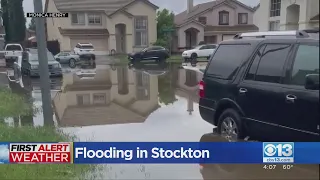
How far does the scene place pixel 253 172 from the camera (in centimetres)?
406

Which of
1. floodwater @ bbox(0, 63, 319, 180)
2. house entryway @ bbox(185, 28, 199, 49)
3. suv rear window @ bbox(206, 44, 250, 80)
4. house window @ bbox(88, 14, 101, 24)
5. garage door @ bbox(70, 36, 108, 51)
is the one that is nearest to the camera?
floodwater @ bbox(0, 63, 319, 180)

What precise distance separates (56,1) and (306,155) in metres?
3.59

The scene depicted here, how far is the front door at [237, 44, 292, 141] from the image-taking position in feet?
12.8

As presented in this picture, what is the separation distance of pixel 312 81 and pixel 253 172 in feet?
4.55

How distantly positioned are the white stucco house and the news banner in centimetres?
123

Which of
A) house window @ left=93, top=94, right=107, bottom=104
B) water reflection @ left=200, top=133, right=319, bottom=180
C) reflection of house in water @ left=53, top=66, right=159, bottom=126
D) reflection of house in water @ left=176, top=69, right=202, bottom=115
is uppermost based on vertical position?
reflection of house in water @ left=176, top=69, right=202, bottom=115

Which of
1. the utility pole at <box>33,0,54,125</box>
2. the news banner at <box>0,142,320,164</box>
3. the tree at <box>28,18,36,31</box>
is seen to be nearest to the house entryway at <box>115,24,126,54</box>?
the utility pole at <box>33,0,54,125</box>

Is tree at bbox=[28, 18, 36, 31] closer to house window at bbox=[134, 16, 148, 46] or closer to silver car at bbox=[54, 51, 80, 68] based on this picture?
silver car at bbox=[54, 51, 80, 68]

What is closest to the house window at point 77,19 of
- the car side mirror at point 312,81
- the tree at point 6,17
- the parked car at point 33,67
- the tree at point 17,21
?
the tree at point 17,21

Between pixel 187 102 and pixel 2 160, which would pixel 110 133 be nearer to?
pixel 2 160

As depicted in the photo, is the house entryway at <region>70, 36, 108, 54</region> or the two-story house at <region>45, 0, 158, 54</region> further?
the house entryway at <region>70, 36, 108, 54</region>

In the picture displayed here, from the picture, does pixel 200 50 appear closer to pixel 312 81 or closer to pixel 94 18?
pixel 94 18

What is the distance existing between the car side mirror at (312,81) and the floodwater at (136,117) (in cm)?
102

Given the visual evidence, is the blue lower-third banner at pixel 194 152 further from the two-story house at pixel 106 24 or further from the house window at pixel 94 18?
the house window at pixel 94 18
